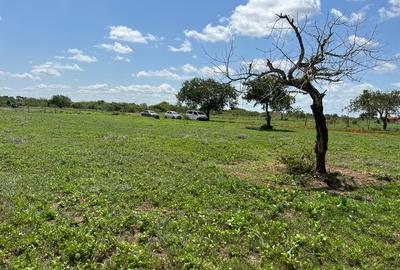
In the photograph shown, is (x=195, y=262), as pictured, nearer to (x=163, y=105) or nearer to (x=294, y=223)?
(x=294, y=223)

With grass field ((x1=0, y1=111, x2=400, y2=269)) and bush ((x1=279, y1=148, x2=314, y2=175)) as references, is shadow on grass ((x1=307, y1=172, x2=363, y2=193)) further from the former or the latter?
bush ((x1=279, y1=148, x2=314, y2=175))

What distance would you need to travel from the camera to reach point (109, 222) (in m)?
6.98

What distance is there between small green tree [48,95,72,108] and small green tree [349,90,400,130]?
275 ft

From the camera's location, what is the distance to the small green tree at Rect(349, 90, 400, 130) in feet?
182

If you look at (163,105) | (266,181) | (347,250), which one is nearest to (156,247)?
(347,250)

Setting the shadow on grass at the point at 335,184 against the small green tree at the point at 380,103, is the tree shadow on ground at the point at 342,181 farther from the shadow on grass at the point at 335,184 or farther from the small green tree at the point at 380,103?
the small green tree at the point at 380,103

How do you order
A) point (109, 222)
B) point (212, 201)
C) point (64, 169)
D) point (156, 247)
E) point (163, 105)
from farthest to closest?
point (163, 105)
point (64, 169)
point (212, 201)
point (109, 222)
point (156, 247)

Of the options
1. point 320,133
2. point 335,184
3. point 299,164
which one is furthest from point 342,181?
point 320,133

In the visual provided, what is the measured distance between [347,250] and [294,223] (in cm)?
121

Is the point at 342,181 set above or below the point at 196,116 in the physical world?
below

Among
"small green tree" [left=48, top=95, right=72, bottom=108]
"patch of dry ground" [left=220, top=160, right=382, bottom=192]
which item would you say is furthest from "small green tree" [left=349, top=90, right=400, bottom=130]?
"small green tree" [left=48, top=95, right=72, bottom=108]

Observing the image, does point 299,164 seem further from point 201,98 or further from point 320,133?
point 201,98

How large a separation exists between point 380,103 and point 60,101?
88.2 meters

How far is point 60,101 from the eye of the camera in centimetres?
11438
